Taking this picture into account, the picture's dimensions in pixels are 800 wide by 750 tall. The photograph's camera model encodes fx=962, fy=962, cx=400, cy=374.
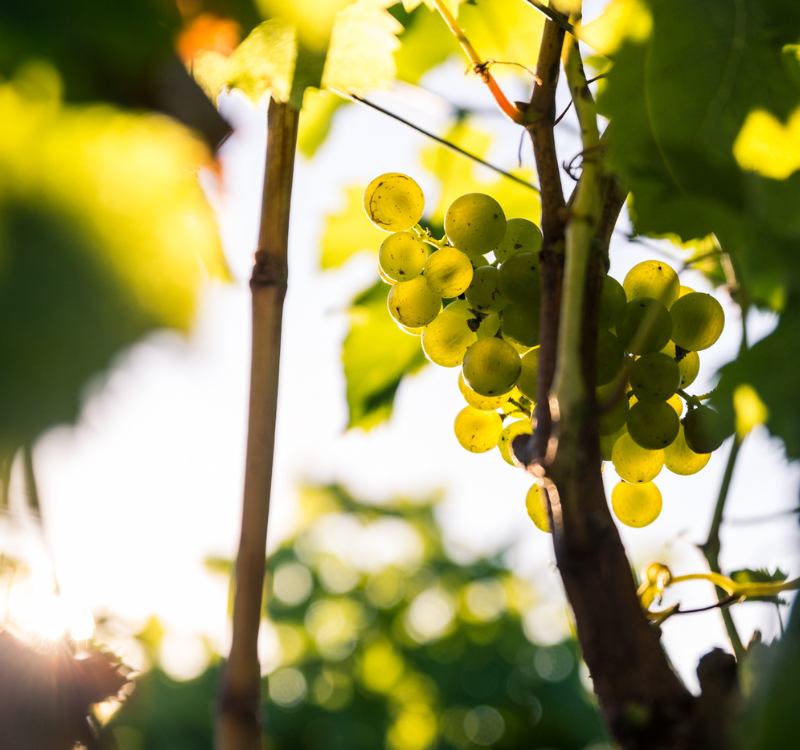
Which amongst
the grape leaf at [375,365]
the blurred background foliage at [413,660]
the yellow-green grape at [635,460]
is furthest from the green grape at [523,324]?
the blurred background foliage at [413,660]

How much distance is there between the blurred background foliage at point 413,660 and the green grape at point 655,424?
8.88 meters

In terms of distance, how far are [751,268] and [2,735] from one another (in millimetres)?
424

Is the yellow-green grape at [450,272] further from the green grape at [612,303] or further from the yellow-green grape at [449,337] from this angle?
the green grape at [612,303]

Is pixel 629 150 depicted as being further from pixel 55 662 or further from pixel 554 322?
pixel 55 662

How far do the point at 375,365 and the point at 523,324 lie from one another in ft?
1.52

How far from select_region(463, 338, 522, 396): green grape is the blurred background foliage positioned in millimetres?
8901

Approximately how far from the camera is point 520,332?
2.08 ft

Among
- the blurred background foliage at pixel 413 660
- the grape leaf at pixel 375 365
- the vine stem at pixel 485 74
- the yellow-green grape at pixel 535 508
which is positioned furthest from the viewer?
the blurred background foliage at pixel 413 660

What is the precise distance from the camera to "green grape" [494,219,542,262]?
72 cm

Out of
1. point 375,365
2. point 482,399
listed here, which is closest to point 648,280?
point 482,399

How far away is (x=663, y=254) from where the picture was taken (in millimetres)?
829

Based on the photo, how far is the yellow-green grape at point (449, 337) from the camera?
0.71 metres

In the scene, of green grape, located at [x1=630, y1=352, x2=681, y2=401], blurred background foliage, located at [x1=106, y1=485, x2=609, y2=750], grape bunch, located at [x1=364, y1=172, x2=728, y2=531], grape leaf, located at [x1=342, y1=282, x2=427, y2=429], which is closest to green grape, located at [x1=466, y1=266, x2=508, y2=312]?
grape bunch, located at [x1=364, y1=172, x2=728, y2=531]

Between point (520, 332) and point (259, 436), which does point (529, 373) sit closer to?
point (520, 332)
